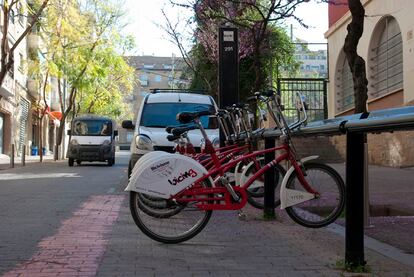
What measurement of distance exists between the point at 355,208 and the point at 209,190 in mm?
1729

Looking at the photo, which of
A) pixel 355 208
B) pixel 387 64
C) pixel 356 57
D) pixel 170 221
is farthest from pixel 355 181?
pixel 387 64

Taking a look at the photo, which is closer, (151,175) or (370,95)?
(151,175)

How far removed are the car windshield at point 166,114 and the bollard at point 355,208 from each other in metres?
6.86

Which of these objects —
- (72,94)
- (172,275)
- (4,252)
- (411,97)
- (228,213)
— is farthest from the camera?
(72,94)

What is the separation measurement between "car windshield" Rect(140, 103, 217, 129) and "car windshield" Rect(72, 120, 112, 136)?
15886 mm

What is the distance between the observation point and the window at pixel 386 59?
63.4ft

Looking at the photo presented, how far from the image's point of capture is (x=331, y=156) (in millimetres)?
21375

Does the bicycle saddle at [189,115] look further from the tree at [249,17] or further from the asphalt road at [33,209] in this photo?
the tree at [249,17]

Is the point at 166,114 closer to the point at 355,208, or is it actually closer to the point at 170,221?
the point at 170,221

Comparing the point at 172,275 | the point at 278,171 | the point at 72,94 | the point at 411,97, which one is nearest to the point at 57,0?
the point at 72,94

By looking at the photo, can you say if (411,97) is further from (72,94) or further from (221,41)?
(72,94)

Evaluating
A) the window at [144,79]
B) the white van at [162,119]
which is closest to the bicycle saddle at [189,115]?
the white van at [162,119]

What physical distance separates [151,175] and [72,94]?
32428 millimetres

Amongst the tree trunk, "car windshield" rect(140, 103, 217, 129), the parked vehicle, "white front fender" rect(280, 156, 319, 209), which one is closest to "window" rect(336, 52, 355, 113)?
the parked vehicle
